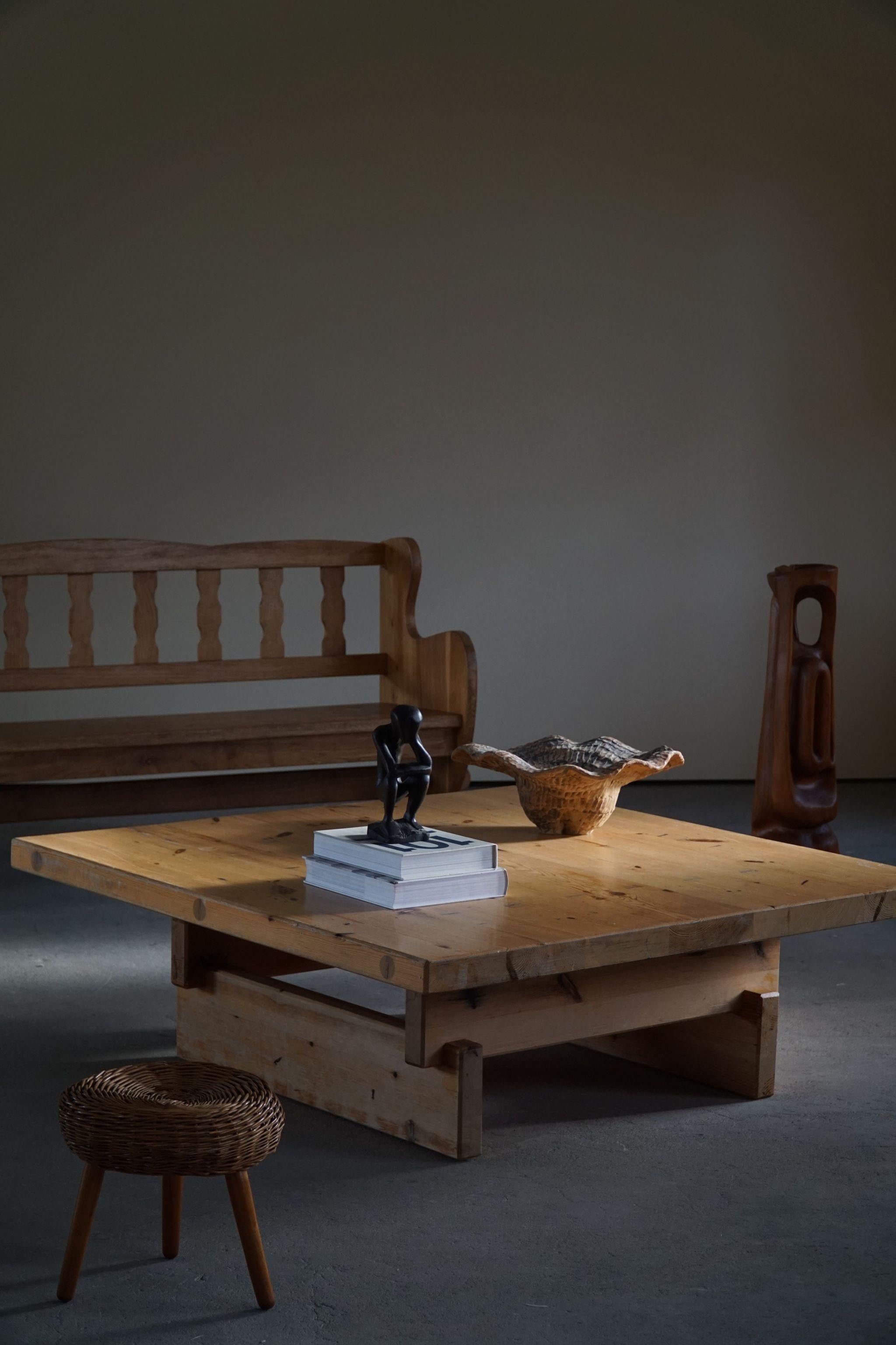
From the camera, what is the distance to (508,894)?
234 cm

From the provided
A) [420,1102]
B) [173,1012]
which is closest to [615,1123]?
[420,1102]

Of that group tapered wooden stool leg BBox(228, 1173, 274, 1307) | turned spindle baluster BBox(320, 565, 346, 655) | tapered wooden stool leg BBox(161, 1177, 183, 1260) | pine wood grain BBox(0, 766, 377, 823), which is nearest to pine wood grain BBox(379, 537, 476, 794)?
turned spindle baluster BBox(320, 565, 346, 655)

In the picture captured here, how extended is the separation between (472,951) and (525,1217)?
1.19 feet

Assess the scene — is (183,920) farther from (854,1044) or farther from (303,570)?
(303,570)

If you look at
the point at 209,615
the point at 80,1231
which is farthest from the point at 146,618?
the point at 80,1231

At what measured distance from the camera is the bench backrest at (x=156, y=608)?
3947 millimetres

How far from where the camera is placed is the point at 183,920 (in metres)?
2.56

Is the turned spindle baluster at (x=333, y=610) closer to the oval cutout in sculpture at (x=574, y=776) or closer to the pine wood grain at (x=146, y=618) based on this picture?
the pine wood grain at (x=146, y=618)

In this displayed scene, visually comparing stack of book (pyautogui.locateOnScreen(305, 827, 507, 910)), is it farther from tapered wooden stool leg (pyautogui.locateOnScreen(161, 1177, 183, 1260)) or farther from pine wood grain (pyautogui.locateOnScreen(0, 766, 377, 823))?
pine wood grain (pyautogui.locateOnScreen(0, 766, 377, 823))

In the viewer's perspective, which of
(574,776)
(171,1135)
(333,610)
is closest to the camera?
(171,1135)

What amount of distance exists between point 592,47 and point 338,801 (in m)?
2.96

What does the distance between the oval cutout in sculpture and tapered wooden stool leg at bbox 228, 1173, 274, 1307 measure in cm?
107

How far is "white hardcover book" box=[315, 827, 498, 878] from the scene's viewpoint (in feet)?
7.40

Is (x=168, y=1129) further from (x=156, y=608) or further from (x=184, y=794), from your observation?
(x=156, y=608)
